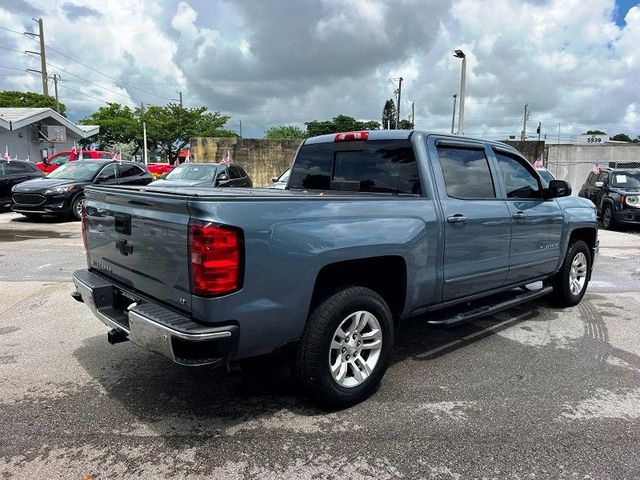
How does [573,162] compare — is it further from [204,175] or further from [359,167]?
[359,167]

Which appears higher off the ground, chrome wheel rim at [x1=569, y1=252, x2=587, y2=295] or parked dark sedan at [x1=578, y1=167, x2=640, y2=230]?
Answer: parked dark sedan at [x1=578, y1=167, x2=640, y2=230]

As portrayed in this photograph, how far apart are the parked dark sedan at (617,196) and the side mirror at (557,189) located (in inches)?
385

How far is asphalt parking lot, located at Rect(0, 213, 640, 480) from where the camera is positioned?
9.37 feet

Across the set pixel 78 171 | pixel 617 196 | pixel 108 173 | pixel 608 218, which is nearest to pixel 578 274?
pixel 617 196

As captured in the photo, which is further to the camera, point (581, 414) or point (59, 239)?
point (59, 239)

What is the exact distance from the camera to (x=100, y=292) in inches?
141

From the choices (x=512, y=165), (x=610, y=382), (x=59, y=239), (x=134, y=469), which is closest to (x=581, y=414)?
(x=610, y=382)

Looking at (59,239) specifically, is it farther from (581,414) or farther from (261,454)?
(581,414)

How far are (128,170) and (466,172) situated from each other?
12141mm

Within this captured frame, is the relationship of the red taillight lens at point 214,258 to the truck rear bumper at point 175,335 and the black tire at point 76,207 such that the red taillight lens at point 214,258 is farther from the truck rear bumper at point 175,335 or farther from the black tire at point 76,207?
the black tire at point 76,207

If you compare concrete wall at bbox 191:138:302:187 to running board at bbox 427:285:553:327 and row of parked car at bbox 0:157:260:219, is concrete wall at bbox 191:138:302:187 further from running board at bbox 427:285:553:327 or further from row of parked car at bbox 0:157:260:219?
running board at bbox 427:285:553:327

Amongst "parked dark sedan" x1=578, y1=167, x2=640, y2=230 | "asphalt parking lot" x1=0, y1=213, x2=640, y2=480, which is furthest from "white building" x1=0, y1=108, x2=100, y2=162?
"asphalt parking lot" x1=0, y1=213, x2=640, y2=480

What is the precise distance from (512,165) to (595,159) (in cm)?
2257

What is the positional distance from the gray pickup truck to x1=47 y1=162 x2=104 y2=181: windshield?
33.5 feet
